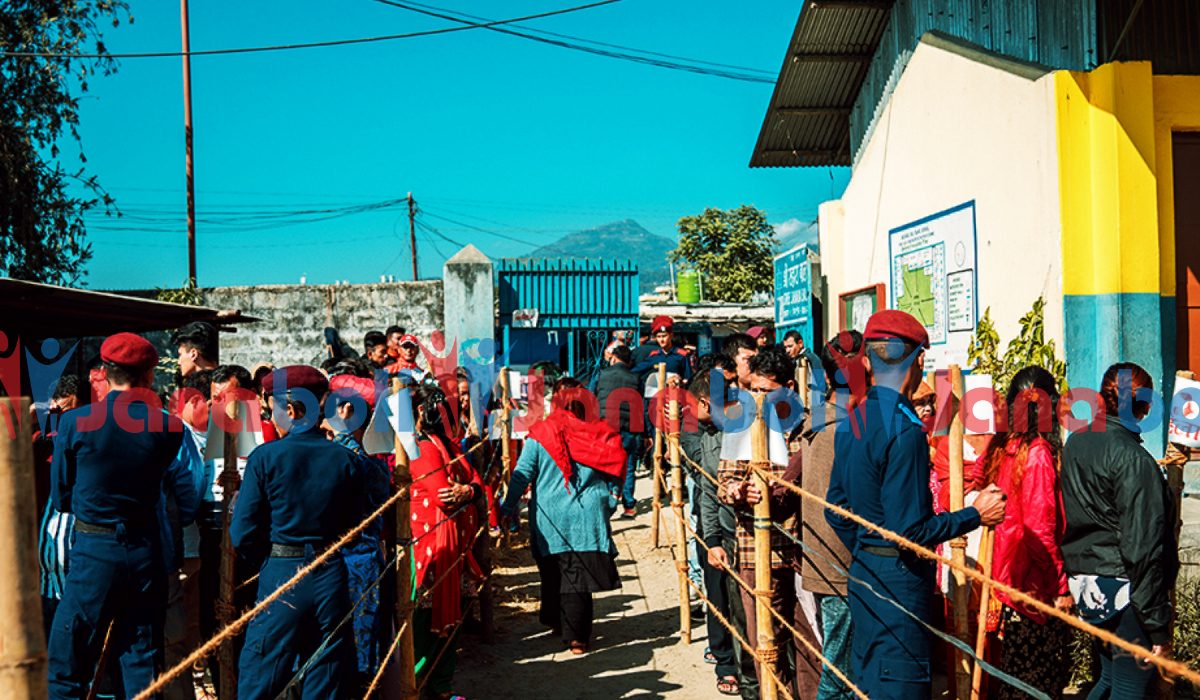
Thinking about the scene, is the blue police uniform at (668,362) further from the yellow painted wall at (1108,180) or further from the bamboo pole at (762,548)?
the bamboo pole at (762,548)

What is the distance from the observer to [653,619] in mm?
7863

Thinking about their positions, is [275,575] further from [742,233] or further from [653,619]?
[742,233]

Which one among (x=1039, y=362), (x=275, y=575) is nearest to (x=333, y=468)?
(x=275, y=575)

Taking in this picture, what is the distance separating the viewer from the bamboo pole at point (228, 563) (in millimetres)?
4579

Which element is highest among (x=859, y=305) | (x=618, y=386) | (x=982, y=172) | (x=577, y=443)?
(x=982, y=172)

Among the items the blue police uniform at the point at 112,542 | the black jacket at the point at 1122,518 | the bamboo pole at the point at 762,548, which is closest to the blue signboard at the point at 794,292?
the bamboo pole at the point at 762,548

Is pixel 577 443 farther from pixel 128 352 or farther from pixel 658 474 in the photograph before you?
pixel 128 352

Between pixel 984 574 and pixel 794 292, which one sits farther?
pixel 794 292

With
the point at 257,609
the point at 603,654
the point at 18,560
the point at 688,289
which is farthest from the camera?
the point at 688,289

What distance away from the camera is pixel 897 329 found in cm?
363

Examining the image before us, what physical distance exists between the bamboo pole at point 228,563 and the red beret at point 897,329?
289 cm

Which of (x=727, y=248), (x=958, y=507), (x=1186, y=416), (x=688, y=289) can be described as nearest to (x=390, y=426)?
(x=958, y=507)

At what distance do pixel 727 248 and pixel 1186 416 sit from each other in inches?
1220

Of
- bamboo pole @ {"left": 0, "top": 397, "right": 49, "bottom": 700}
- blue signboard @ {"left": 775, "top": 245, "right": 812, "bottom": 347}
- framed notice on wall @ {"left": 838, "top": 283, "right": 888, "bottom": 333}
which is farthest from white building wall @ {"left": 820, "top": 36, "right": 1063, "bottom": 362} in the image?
bamboo pole @ {"left": 0, "top": 397, "right": 49, "bottom": 700}
